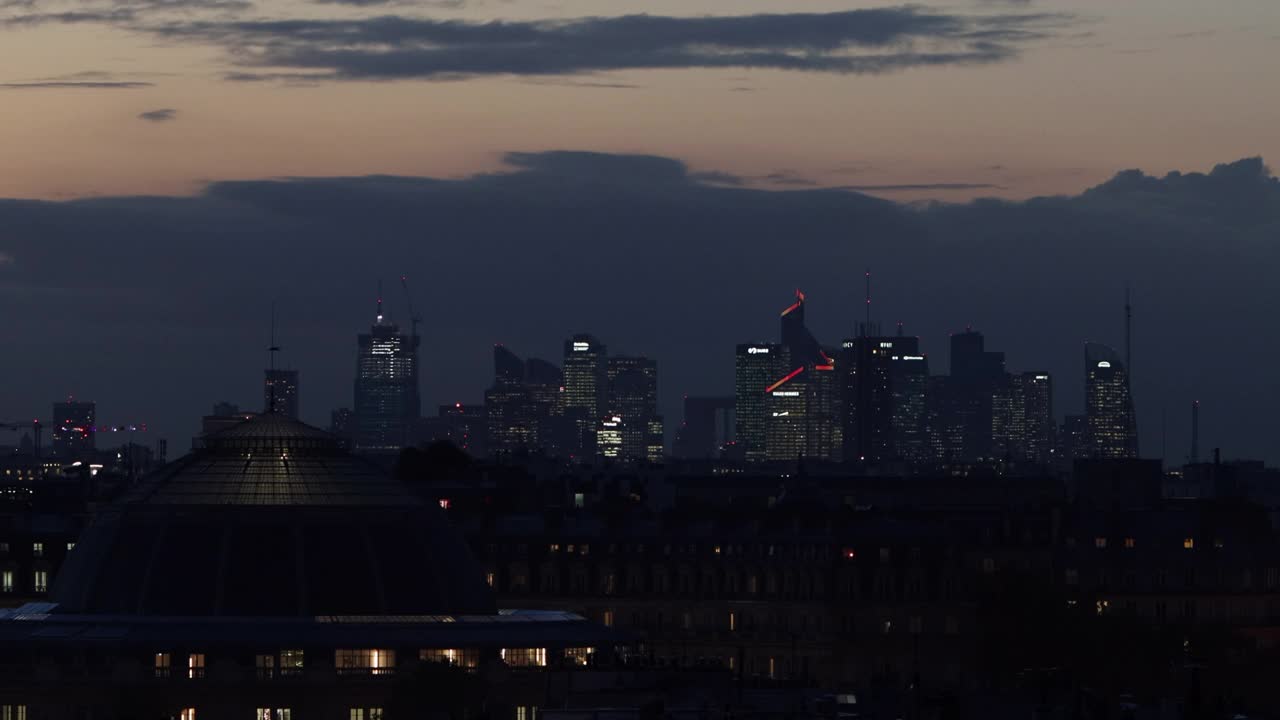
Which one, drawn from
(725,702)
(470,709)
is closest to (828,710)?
(725,702)

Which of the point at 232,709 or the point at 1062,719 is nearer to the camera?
the point at 1062,719

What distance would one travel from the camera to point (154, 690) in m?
196

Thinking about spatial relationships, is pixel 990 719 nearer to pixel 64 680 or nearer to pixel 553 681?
pixel 553 681

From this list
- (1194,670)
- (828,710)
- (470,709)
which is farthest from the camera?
(470,709)

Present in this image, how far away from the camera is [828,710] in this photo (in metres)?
166

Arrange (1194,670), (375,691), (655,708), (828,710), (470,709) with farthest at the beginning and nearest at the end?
(375,691) < (470,709) < (828,710) < (655,708) < (1194,670)

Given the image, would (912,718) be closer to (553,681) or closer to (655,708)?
(655,708)

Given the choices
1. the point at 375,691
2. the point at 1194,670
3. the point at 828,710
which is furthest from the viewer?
the point at 375,691

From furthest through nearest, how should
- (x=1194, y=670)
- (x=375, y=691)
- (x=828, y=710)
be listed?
(x=375, y=691)
(x=828, y=710)
(x=1194, y=670)

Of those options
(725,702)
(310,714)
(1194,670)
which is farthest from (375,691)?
(1194,670)

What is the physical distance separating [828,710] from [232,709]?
43.0m

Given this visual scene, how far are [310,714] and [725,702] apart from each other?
116 feet

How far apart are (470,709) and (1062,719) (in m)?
38.6

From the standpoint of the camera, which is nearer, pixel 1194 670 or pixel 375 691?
pixel 1194 670
